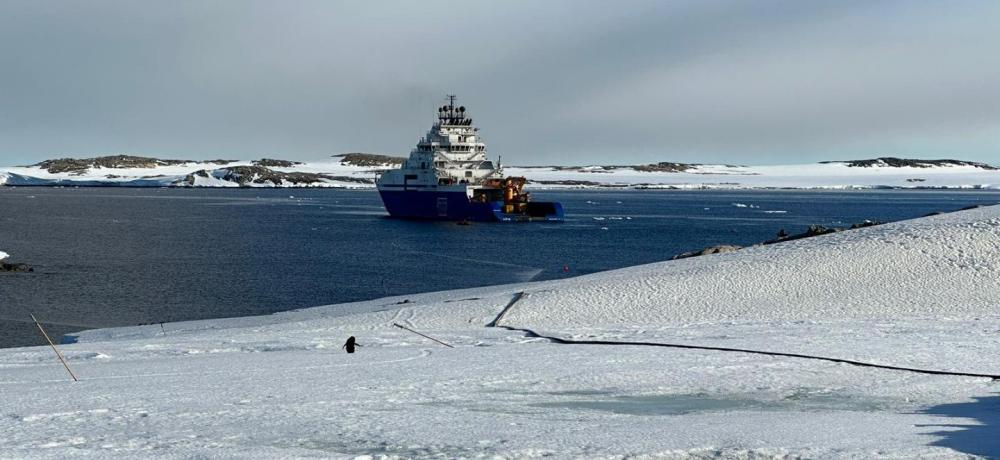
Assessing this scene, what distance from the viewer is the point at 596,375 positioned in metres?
12.9

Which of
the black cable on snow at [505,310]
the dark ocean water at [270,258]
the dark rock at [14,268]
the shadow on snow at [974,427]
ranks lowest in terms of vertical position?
the dark ocean water at [270,258]

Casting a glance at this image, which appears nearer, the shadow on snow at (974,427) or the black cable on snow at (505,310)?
the shadow on snow at (974,427)

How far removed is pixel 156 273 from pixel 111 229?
89.0 ft

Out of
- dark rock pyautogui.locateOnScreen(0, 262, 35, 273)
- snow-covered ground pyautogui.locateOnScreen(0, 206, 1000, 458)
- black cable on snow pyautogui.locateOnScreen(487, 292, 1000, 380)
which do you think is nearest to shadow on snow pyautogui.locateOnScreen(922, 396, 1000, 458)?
snow-covered ground pyautogui.locateOnScreen(0, 206, 1000, 458)

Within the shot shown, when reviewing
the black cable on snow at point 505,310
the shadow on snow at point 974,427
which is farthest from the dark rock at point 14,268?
the shadow on snow at point 974,427

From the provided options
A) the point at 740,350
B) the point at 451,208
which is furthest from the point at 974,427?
the point at 451,208

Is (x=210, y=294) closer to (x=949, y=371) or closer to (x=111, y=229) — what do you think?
(x=949, y=371)

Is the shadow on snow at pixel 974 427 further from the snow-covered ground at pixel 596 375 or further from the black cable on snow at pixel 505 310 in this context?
the black cable on snow at pixel 505 310

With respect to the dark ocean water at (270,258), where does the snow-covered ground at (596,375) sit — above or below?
above

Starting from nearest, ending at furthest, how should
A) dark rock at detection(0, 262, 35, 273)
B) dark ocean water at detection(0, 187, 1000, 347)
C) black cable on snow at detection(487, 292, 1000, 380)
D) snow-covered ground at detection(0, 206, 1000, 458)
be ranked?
snow-covered ground at detection(0, 206, 1000, 458), black cable on snow at detection(487, 292, 1000, 380), dark ocean water at detection(0, 187, 1000, 347), dark rock at detection(0, 262, 35, 273)

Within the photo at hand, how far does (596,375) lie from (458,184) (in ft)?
196

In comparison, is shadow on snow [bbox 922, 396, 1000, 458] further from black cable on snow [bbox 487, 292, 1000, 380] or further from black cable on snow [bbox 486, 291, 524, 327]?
black cable on snow [bbox 486, 291, 524, 327]

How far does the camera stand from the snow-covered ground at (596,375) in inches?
368

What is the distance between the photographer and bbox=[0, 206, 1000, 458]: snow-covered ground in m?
9.34
